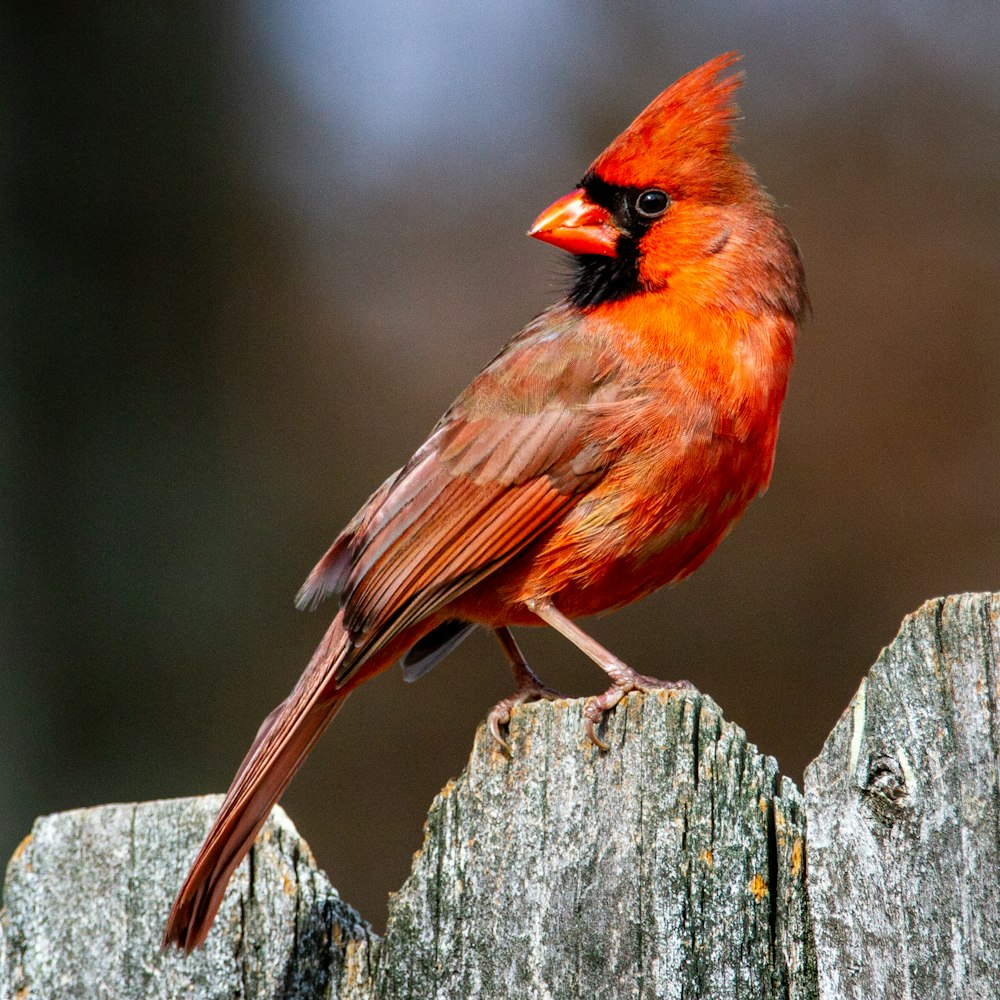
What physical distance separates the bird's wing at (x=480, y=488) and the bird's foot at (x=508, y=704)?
0.79 feet

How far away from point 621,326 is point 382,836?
183 cm

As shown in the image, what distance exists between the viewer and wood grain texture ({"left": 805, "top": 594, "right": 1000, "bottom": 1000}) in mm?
1477

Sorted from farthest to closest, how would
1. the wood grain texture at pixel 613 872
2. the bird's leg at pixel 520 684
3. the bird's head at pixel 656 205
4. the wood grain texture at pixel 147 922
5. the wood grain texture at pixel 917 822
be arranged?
the bird's head at pixel 656 205
the bird's leg at pixel 520 684
the wood grain texture at pixel 147 922
the wood grain texture at pixel 613 872
the wood grain texture at pixel 917 822

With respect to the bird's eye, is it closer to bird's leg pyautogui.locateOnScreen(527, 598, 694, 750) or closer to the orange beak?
the orange beak

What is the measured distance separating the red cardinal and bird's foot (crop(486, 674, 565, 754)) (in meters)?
0.02

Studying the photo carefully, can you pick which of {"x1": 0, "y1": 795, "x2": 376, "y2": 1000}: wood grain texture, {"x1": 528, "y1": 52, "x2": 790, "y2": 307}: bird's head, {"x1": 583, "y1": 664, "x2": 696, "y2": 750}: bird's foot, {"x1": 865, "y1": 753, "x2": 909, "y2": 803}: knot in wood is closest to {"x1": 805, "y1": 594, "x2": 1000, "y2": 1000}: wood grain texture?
{"x1": 865, "y1": 753, "x2": 909, "y2": 803}: knot in wood

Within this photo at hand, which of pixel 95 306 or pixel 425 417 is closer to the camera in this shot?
pixel 95 306

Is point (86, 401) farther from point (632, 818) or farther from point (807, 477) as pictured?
point (632, 818)

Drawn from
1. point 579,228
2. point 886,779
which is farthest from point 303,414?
point 886,779

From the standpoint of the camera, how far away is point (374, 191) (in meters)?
4.59

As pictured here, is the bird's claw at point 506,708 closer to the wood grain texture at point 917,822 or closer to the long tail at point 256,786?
the long tail at point 256,786

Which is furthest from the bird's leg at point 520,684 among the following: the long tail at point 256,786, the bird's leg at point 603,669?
the long tail at point 256,786

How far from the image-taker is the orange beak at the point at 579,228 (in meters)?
3.02

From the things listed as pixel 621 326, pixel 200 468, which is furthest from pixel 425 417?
pixel 621 326
